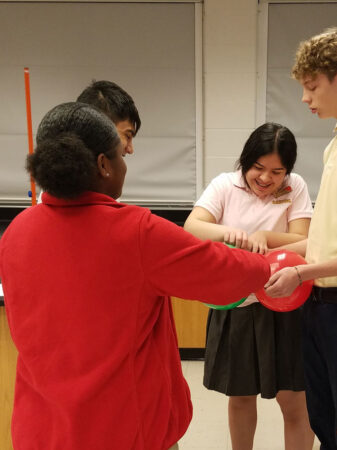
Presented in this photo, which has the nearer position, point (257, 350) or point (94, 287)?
point (94, 287)

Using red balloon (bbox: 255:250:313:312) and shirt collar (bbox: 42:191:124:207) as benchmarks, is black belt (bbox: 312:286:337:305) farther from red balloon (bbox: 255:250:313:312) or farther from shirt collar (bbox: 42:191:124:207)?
shirt collar (bbox: 42:191:124:207)

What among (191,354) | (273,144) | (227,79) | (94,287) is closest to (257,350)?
(273,144)

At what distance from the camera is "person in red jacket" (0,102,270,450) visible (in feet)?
3.31

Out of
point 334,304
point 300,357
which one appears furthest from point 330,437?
point 334,304

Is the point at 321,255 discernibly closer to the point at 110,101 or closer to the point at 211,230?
the point at 211,230

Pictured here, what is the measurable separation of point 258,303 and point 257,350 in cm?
19

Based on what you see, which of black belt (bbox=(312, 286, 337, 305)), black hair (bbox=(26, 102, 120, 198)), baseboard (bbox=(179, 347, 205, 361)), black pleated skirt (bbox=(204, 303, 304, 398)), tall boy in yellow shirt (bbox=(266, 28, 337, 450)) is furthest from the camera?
baseboard (bbox=(179, 347, 205, 361))

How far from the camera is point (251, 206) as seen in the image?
192 centimetres

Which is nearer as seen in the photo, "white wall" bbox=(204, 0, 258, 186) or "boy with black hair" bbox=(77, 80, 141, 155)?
"boy with black hair" bbox=(77, 80, 141, 155)

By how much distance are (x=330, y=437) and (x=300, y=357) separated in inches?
11.7

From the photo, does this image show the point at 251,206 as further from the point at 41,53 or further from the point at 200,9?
the point at 41,53

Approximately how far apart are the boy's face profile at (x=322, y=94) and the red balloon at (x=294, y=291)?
459mm

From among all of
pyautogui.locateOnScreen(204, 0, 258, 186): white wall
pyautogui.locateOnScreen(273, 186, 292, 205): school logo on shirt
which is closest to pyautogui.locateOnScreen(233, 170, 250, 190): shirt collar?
pyautogui.locateOnScreen(273, 186, 292, 205): school logo on shirt

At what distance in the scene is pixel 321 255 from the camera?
1.57 meters
